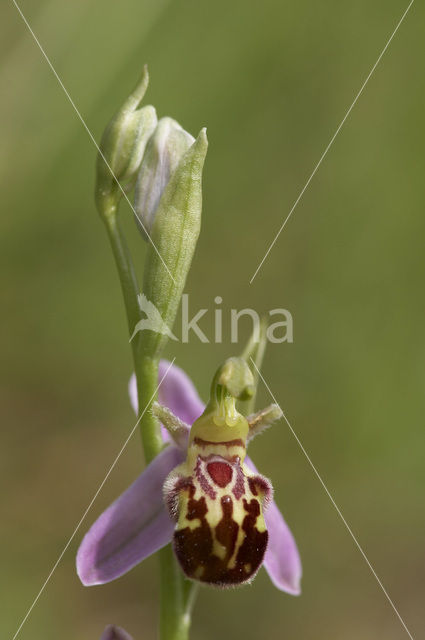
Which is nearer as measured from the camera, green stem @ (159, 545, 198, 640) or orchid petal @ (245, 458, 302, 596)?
green stem @ (159, 545, 198, 640)

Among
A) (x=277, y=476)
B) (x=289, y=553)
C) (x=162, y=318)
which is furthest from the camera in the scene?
(x=277, y=476)

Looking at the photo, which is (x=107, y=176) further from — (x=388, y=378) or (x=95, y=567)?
(x=388, y=378)

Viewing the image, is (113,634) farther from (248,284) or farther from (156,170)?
(248,284)

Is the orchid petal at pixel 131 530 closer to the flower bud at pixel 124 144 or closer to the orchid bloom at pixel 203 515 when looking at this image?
the orchid bloom at pixel 203 515

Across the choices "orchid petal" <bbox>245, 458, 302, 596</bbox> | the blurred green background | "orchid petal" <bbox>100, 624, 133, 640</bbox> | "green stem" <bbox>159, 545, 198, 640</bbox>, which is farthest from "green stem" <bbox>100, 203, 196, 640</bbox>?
the blurred green background

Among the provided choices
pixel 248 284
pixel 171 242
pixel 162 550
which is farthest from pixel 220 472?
pixel 248 284

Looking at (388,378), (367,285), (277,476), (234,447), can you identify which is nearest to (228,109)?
(367,285)

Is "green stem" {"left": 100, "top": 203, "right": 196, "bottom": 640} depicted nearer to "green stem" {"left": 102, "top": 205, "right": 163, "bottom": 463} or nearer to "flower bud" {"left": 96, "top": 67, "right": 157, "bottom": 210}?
"green stem" {"left": 102, "top": 205, "right": 163, "bottom": 463}
